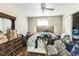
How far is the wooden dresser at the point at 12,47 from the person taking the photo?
1.85 m

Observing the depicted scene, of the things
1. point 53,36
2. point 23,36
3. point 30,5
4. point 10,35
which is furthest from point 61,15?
point 10,35

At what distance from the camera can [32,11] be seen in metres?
1.99

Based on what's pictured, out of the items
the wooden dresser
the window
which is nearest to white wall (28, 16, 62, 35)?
the window

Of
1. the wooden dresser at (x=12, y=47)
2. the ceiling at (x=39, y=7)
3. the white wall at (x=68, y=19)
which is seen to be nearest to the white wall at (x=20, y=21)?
the ceiling at (x=39, y=7)

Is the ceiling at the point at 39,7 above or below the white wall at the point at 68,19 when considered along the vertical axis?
above

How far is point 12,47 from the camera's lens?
6.41 ft

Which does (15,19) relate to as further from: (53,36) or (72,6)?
(72,6)

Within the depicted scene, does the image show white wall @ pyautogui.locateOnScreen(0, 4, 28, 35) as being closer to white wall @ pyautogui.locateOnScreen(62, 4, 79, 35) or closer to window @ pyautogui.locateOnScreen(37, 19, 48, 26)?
window @ pyautogui.locateOnScreen(37, 19, 48, 26)

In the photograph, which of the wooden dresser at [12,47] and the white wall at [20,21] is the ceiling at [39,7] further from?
the wooden dresser at [12,47]

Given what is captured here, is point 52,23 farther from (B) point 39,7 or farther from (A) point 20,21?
(A) point 20,21

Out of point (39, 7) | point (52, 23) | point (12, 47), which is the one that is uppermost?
point (39, 7)

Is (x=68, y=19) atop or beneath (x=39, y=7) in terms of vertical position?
beneath

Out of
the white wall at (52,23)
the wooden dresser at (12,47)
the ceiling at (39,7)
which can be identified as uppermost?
the ceiling at (39,7)

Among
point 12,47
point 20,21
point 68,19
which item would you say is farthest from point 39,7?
point 12,47
